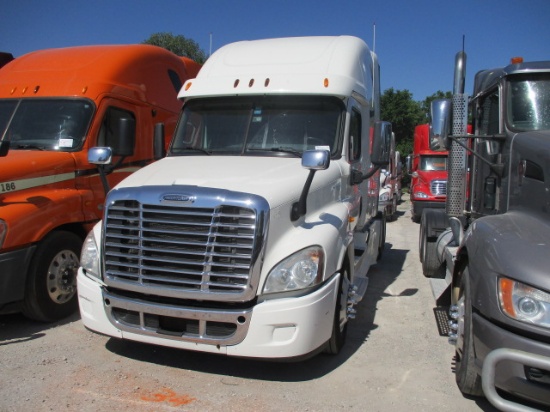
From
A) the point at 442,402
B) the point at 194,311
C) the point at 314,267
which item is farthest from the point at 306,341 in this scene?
the point at 442,402

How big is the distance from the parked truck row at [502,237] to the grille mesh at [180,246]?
1.66 meters

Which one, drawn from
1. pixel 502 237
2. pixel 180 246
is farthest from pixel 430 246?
pixel 180 246

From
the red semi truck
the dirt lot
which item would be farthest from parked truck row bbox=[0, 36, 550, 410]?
the red semi truck

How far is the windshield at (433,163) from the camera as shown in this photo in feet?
50.4

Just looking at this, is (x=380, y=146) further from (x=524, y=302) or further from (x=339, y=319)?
(x=524, y=302)

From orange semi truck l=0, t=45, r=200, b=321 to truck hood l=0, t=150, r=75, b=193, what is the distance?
0.03 ft

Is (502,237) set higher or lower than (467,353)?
higher

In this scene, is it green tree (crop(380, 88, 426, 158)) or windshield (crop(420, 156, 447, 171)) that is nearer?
windshield (crop(420, 156, 447, 171))

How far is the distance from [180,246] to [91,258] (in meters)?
0.95

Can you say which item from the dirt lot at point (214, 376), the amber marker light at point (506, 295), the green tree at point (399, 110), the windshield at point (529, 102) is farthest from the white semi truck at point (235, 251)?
the green tree at point (399, 110)

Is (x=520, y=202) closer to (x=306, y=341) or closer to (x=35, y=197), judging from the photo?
(x=306, y=341)

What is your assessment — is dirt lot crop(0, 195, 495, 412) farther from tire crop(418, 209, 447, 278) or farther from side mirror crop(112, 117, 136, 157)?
tire crop(418, 209, 447, 278)

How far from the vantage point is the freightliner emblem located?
3.76 meters

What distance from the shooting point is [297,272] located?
12.4 feet
